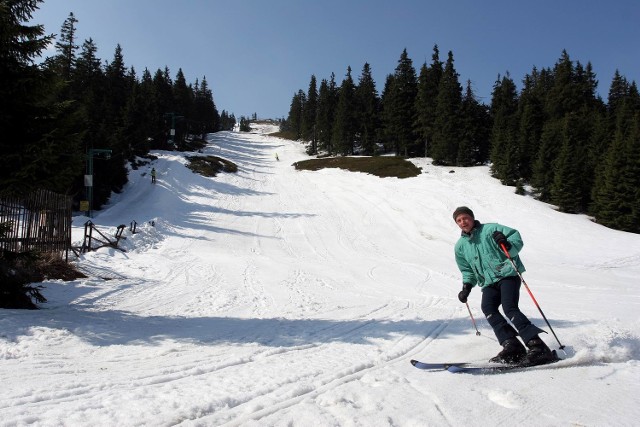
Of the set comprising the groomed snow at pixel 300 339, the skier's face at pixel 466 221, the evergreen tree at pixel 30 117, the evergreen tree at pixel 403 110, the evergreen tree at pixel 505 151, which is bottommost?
the groomed snow at pixel 300 339

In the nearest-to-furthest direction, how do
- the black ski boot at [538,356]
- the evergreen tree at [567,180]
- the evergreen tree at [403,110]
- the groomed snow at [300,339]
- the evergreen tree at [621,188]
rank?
1. the groomed snow at [300,339]
2. the black ski boot at [538,356]
3. the evergreen tree at [621,188]
4. the evergreen tree at [567,180]
5. the evergreen tree at [403,110]

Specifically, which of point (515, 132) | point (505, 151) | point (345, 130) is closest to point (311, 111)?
point (345, 130)

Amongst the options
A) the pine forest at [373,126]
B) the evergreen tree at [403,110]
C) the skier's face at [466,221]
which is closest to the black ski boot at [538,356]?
the skier's face at [466,221]

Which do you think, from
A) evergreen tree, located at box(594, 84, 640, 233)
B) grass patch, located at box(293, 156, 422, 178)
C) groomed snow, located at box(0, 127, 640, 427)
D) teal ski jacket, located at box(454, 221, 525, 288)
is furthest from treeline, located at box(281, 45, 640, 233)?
teal ski jacket, located at box(454, 221, 525, 288)

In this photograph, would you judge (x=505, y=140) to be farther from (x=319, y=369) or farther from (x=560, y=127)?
(x=319, y=369)

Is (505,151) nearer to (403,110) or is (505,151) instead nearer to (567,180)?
(567,180)

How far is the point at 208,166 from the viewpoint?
44000 mm

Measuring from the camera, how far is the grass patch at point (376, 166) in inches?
1567

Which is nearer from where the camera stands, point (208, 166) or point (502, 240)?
point (502, 240)

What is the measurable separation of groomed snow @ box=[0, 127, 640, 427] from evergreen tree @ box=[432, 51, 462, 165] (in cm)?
2483

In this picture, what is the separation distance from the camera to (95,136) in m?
30.7

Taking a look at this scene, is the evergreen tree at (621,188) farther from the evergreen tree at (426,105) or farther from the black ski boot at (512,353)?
the black ski boot at (512,353)

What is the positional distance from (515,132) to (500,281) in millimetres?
41721

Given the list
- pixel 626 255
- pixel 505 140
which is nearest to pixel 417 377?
pixel 626 255
